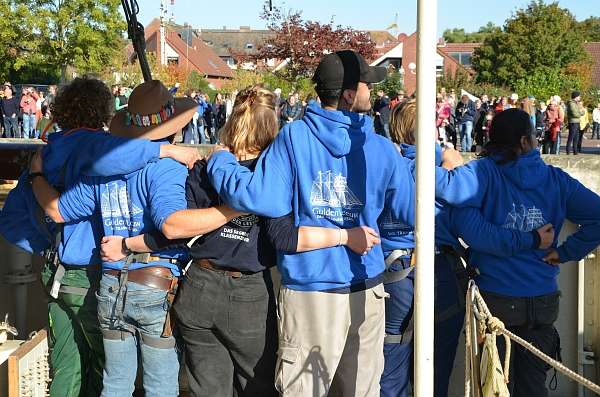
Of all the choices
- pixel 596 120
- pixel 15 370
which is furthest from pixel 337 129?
pixel 596 120

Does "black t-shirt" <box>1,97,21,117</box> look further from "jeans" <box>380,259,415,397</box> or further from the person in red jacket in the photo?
"jeans" <box>380,259,415,397</box>

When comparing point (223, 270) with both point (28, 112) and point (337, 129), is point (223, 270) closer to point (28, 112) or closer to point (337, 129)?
point (337, 129)

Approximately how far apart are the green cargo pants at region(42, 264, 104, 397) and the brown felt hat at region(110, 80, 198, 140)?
0.68m

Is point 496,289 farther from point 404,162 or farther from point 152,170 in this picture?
point 152,170

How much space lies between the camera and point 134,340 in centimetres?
365

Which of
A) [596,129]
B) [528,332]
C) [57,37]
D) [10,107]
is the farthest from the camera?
[57,37]

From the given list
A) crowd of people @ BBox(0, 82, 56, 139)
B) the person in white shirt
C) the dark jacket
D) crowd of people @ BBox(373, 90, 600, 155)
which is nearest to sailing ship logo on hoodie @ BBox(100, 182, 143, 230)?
crowd of people @ BBox(373, 90, 600, 155)

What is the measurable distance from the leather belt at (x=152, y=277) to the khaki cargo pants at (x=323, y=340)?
525 mm

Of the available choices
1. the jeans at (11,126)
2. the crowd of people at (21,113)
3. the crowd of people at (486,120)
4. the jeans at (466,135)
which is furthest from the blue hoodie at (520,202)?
the jeans at (11,126)

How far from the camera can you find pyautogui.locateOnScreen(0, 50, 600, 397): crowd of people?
10.7 feet

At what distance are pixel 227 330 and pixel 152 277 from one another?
1.38 ft

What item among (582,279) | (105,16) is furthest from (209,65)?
(582,279)

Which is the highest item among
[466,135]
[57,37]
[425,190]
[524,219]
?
[57,37]

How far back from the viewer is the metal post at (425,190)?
8.89 feet
